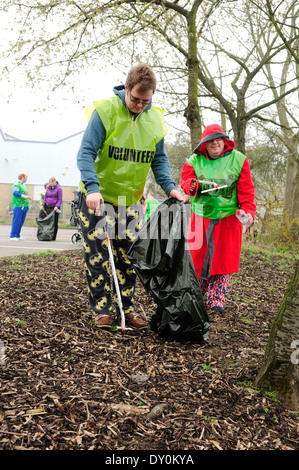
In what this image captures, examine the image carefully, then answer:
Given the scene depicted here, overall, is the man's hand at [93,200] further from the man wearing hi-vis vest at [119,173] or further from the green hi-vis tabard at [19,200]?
the green hi-vis tabard at [19,200]

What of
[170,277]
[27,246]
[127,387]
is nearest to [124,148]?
[170,277]

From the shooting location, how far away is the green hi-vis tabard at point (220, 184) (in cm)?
401

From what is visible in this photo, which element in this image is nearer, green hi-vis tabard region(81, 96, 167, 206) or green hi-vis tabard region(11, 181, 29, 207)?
green hi-vis tabard region(81, 96, 167, 206)

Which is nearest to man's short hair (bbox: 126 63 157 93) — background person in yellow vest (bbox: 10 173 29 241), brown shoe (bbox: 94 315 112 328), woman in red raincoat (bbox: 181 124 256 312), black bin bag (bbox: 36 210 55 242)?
woman in red raincoat (bbox: 181 124 256 312)

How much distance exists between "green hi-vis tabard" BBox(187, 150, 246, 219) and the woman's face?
0.23ft

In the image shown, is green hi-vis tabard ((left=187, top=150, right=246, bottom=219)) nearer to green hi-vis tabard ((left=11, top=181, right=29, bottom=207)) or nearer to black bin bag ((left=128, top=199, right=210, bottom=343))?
black bin bag ((left=128, top=199, right=210, bottom=343))

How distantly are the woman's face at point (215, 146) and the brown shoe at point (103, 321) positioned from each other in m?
1.77

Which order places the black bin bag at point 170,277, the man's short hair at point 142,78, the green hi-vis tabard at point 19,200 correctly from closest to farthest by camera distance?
the man's short hair at point 142,78
the black bin bag at point 170,277
the green hi-vis tabard at point 19,200

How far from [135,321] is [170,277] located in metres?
0.51

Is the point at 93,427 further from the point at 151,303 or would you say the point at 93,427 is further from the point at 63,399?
the point at 151,303

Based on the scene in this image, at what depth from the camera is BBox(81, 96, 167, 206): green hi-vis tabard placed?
312 centimetres

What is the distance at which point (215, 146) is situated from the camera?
3.99 metres

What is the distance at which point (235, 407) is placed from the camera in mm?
2330

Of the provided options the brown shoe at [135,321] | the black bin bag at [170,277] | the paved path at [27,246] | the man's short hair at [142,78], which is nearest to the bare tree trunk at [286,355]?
the black bin bag at [170,277]
